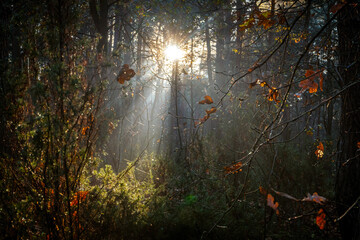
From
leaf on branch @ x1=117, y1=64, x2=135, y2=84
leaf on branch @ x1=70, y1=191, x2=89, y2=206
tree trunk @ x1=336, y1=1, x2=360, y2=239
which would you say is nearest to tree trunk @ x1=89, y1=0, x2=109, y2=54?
leaf on branch @ x1=117, y1=64, x2=135, y2=84

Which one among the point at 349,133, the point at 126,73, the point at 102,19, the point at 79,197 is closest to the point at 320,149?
the point at 349,133

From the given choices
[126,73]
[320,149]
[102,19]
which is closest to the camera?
[320,149]

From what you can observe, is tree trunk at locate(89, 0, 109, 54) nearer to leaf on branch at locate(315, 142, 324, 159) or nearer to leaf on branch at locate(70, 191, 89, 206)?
leaf on branch at locate(70, 191, 89, 206)

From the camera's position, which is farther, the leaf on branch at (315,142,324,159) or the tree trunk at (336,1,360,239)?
the tree trunk at (336,1,360,239)

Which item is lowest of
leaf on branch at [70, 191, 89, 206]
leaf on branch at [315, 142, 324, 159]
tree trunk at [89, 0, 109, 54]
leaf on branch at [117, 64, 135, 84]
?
leaf on branch at [70, 191, 89, 206]

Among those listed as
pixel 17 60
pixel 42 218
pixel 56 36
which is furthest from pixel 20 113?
pixel 42 218

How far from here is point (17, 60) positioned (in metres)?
2.12

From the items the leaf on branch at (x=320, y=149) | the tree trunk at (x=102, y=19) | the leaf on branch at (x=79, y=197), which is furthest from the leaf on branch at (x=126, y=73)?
the leaf on branch at (x=320, y=149)

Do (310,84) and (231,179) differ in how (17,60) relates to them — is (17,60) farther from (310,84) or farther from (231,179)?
(231,179)

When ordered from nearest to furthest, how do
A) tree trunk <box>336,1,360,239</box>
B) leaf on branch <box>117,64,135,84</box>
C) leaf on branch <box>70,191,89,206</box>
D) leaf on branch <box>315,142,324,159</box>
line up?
leaf on branch <box>70,191,89,206</box> → leaf on branch <box>315,142,324,159</box> → tree trunk <box>336,1,360,239</box> → leaf on branch <box>117,64,135,84</box>

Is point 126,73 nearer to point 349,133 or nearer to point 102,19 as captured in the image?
point 102,19

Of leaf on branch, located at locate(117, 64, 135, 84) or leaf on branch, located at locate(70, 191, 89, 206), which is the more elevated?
leaf on branch, located at locate(117, 64, 135, 84)

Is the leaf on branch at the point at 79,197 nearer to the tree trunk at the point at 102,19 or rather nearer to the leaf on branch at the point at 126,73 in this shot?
the leaf on branch at the point at 126,73

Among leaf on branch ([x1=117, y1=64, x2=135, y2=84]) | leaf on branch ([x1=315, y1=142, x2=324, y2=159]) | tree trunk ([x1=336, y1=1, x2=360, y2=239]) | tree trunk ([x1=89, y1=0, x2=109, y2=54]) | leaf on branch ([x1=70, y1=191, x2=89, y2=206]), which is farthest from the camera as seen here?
tree trunk ([x1=89, y1=0, x2=109, y2=54])
